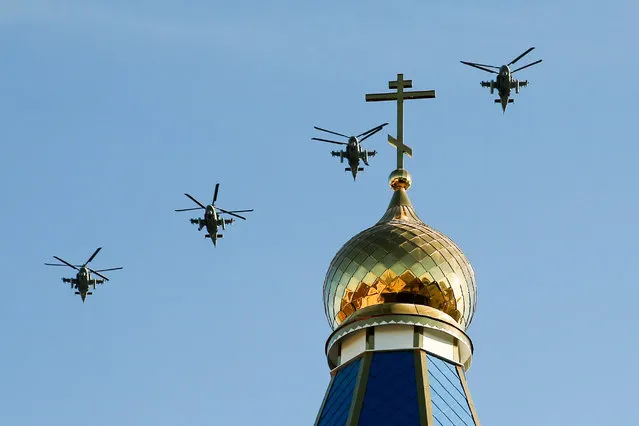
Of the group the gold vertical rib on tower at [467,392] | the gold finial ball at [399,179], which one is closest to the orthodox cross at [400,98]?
the gold finial ball at [399,179]

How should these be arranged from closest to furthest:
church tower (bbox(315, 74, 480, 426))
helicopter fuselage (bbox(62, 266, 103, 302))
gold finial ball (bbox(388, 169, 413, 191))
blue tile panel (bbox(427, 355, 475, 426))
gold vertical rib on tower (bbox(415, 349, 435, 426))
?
1. gold vertical rib on tower (bbox(415, 349, 435, 426))
2. blue tile panel (bbox(427, 355, 475, 426))
3. church tower (bbox(315, 74, 480, 426))
4. gold finial ball (bbox(388, 169, 413, 191))
5. helicopter fuselage (bbox(62, 266, 103, 302))

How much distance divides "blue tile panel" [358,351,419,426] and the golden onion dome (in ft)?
5.39

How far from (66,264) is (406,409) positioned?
20614 mm

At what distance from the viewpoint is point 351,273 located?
112 feet

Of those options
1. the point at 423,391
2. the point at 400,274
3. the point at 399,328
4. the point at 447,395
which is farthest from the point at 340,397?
the point at 400,274

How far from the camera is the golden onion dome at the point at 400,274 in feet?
111

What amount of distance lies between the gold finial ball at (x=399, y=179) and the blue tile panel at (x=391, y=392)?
5.62 meters

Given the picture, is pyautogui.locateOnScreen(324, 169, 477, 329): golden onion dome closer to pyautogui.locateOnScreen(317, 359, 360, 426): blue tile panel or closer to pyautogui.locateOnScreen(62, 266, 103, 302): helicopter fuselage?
pyautogui.locateOnScreen(317, 359, 360, 426): blue tile panel

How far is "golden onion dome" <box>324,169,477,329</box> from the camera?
3378cm

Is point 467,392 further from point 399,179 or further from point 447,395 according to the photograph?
point 399,179

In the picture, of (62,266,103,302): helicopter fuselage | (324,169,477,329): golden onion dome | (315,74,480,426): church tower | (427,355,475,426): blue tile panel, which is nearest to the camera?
(427,355,475,426): blue tile panel

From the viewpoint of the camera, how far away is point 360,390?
104ft

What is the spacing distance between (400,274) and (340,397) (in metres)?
2.98

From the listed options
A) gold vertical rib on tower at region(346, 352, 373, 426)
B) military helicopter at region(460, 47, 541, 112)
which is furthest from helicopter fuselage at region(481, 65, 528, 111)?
gold vertical rib on tower at region(346, 352, 373, 426)
